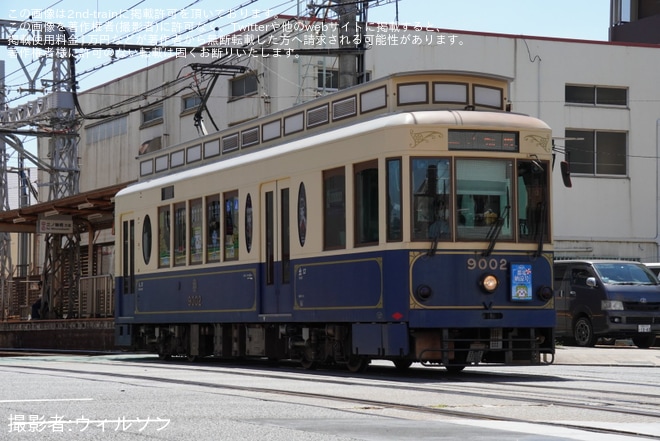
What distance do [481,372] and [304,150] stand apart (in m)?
3.96

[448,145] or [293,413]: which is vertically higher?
[448,145]

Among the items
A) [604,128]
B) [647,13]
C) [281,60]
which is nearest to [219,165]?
[281,60]

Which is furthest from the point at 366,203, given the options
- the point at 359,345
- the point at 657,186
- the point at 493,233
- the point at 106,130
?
the point at 106,130

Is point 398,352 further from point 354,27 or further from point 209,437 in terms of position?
point 354,27

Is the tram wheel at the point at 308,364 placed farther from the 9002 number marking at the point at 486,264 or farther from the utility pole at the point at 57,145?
the utility pole at the point at 57,145

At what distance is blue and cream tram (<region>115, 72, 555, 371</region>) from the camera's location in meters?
16.9

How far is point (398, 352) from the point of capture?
1686 centimetres

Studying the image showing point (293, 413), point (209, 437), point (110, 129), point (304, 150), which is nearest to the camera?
point (209, 437)

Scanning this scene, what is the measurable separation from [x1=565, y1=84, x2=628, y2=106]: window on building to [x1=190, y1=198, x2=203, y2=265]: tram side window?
24011 mm

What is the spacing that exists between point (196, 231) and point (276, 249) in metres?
2.99

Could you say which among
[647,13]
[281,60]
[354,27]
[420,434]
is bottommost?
[420,434]

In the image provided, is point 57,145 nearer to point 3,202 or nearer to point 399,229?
point 3,202

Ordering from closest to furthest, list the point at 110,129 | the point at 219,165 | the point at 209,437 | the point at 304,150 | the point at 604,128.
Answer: the point at 209,437
the point at 304,150
the point at 219,165
the point at 604,128
the point at 110,129

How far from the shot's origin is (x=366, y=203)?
1752 cm
